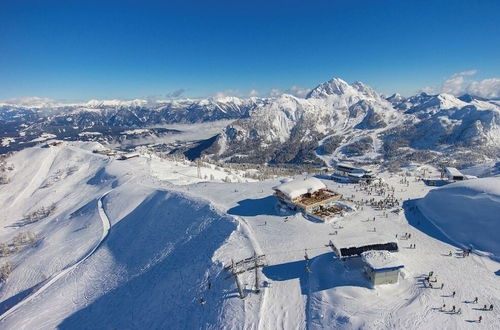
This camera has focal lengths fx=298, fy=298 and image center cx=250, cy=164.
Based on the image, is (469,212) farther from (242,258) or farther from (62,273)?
(62,273)

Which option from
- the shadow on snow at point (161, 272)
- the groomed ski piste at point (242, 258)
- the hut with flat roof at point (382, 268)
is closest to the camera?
the groomed ski piste at point (242, 258)

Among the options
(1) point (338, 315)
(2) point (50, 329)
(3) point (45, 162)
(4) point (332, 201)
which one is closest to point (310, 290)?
(1) point (338, 315)

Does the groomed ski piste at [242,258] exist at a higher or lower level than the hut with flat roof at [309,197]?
lower

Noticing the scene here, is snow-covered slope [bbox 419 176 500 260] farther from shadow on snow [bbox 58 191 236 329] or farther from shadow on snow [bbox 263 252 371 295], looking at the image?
shadow on snow [bbox 58 191 236 329]

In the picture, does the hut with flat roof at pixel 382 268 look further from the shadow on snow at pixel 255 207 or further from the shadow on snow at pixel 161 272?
the shadow on snow at pixel 255 207

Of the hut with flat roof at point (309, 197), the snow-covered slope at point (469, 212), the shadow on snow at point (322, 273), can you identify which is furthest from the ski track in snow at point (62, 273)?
the snow-covered slope at point (469, 212)

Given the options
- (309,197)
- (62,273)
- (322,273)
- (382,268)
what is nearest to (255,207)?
(309,197)

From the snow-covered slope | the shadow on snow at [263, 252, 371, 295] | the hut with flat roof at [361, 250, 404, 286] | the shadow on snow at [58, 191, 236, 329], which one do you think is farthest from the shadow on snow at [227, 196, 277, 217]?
the snow-covered slope
